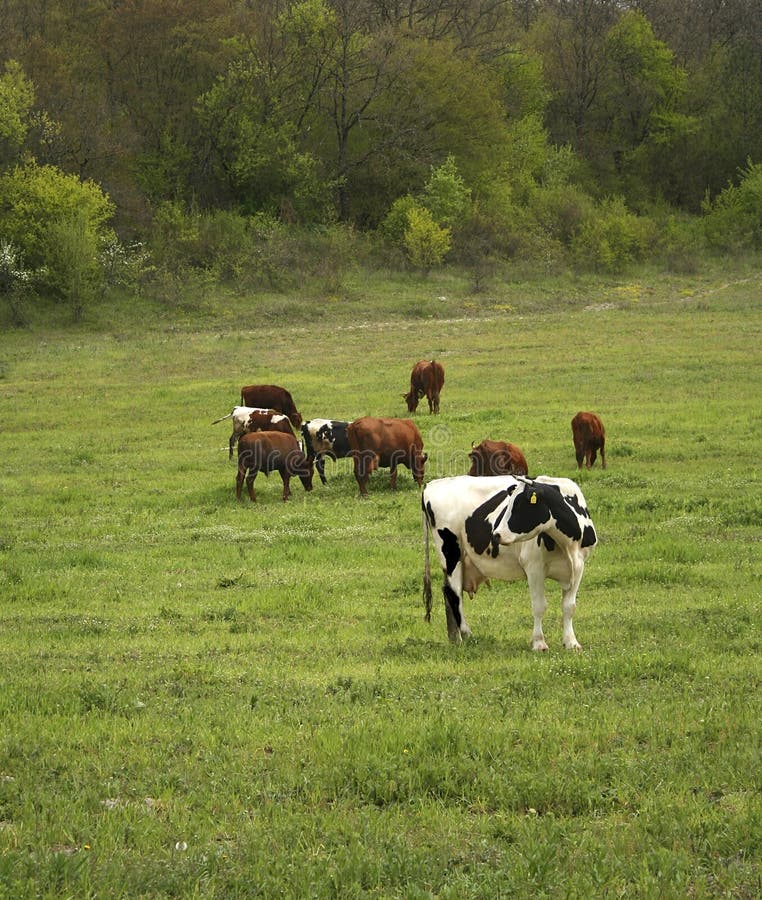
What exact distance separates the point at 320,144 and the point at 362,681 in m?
63.3

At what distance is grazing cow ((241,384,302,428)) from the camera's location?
90.7 ft

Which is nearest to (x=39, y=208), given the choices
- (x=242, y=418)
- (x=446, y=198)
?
(x=446, y=198)

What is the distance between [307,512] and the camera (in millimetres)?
19188

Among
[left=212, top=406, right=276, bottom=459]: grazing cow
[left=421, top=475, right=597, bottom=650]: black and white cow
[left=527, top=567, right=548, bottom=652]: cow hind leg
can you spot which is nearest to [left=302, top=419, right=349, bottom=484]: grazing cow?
[left=212, top=406, right=276, bottom=459]: grazing cow

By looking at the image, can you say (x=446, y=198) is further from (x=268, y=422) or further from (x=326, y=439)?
(x=326, y=439)

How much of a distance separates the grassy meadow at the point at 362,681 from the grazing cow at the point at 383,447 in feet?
1.55

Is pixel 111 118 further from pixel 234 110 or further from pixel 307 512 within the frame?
pixel 307 512

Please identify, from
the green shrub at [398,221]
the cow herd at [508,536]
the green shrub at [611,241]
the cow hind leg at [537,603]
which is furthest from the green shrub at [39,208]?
the cow hind leg at [537,603]

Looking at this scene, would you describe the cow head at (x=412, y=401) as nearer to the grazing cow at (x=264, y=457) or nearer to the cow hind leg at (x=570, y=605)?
the grazing cow at (x=264, y=457)

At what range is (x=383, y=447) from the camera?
20.8 meters

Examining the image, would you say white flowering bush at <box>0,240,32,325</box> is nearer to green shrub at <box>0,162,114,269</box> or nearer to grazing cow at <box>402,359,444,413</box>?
green shrub at <box>0,162,114,269</box>

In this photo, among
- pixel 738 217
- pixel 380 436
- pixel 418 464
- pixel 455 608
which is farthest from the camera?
pixel 738 217

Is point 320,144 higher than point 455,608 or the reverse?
higher

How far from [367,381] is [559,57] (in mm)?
58374
